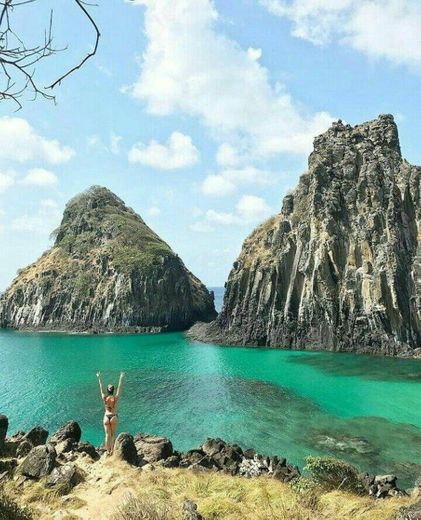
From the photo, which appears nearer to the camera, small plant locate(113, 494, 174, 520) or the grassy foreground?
small plant locate(113, 494, 174, 520)

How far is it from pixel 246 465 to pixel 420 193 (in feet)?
231

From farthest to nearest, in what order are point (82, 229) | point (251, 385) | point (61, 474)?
point (82, 229) → point (251, 385) → point (61, 474)

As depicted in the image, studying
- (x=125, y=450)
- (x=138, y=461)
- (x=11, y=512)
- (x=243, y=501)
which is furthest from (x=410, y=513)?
(x=138, y=461)

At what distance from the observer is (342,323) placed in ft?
252

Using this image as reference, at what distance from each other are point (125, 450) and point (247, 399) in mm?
26228

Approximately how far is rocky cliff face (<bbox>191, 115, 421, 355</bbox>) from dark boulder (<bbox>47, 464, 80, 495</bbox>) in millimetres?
65340

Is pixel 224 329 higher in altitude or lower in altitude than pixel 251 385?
higher

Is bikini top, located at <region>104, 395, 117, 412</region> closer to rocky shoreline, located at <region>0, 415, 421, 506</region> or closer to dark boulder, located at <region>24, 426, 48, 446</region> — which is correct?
rocky shoreline, located at <region>0, 415, 421, 506</region>

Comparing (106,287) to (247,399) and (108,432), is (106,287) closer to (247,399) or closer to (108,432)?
(247,399)

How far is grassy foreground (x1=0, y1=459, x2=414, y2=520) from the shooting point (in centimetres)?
1200

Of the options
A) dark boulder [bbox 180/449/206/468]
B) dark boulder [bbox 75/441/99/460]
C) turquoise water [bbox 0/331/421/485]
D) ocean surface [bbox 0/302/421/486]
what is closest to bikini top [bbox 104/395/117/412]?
dark boulder [bbox 75/441/99/460]

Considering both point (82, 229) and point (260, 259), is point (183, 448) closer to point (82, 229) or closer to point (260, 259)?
point (260, 259)

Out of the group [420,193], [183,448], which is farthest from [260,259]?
[183,448]

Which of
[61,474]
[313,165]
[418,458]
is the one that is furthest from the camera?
[313,165]
